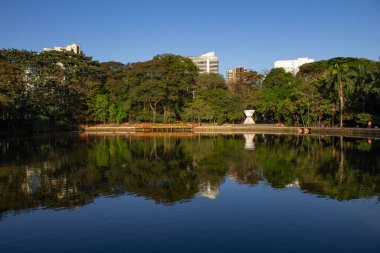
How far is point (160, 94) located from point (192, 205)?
143ft

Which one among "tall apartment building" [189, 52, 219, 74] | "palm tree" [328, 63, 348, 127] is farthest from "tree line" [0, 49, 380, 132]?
"tall apartment building" [189, 52, 219, 74]

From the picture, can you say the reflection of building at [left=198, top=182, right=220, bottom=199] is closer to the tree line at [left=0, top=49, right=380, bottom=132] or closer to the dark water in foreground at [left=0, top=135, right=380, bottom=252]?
the dark water in foreground at [left=0, top=135, right=380, bottom=252]

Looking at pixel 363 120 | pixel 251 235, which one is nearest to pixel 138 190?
pixel 251 235

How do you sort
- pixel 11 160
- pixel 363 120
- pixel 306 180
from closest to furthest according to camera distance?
1. pixel 306 180
2. pixel 11 160
3. pixel 363 120

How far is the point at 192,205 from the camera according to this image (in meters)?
13.9

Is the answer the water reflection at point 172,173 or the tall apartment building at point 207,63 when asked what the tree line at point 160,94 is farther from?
the tall apartment building at point 207,63

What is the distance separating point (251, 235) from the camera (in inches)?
424

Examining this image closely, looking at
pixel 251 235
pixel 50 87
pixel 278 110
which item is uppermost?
pixel 50 87

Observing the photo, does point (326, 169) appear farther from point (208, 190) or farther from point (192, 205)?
point (192, 205)

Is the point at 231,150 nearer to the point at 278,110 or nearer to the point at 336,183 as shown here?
the point at 336,183

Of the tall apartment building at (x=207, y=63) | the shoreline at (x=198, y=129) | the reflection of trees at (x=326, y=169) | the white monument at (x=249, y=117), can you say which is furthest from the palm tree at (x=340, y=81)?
the tall apartment building at (x=207, y=63)

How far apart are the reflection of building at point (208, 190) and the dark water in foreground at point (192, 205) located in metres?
0.04

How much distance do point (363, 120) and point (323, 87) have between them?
332 inches

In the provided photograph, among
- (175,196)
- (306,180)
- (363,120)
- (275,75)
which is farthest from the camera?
(275,75)
